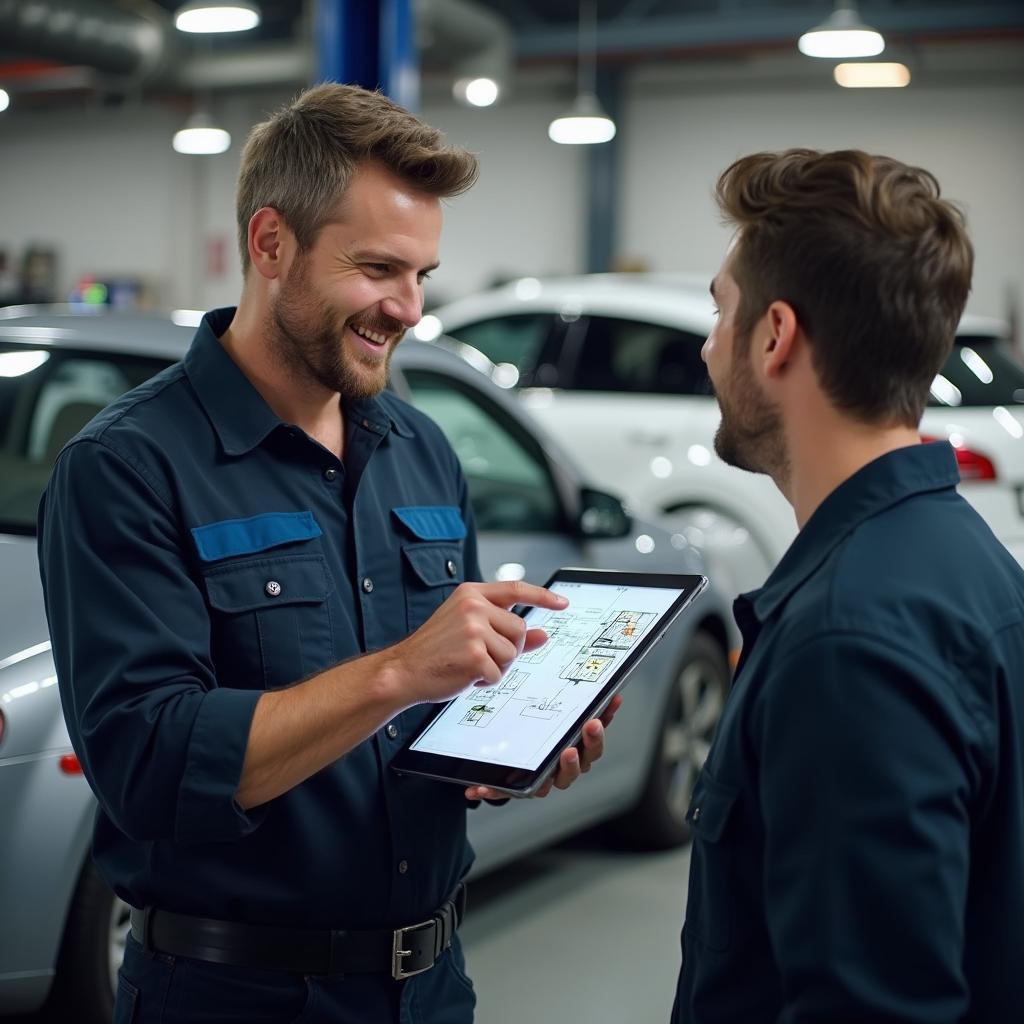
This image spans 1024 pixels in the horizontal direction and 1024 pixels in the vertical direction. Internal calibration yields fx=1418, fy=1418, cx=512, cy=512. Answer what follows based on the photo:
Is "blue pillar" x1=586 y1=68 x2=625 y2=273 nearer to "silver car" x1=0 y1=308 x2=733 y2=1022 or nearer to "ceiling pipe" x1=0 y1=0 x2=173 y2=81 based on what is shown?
"ceiling pipe" x1=0 y1=0 x2=173 y2=81

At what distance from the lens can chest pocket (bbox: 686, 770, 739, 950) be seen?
4.01ft

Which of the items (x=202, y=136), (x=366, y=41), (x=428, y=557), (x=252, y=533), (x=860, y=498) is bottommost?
(x=202, y=136)

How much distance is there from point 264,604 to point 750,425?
23.9 inches

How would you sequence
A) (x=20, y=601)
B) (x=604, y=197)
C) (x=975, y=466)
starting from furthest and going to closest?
(x=604, y=197), (x=975, y=466), (x=20, y=601)

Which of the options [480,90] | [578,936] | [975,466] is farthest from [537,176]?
[578,936]

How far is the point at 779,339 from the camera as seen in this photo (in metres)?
1.28

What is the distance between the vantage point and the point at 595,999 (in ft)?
11.2

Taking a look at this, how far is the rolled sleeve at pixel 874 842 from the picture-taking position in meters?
1.07

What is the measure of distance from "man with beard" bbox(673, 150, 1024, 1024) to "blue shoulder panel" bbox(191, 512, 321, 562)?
571 mm

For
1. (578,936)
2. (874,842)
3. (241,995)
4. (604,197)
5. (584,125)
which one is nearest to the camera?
(874,842)

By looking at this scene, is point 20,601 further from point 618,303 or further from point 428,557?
point 618,303

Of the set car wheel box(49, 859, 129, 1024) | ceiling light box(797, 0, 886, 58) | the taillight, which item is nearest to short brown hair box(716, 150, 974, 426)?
car wheel box(49, 859, 129, 1024)

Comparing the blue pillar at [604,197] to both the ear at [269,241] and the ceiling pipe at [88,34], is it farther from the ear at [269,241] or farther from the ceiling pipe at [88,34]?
the ear at [269,241]

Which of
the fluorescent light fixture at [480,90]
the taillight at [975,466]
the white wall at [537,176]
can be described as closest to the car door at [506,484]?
the taillight at [975,466]
